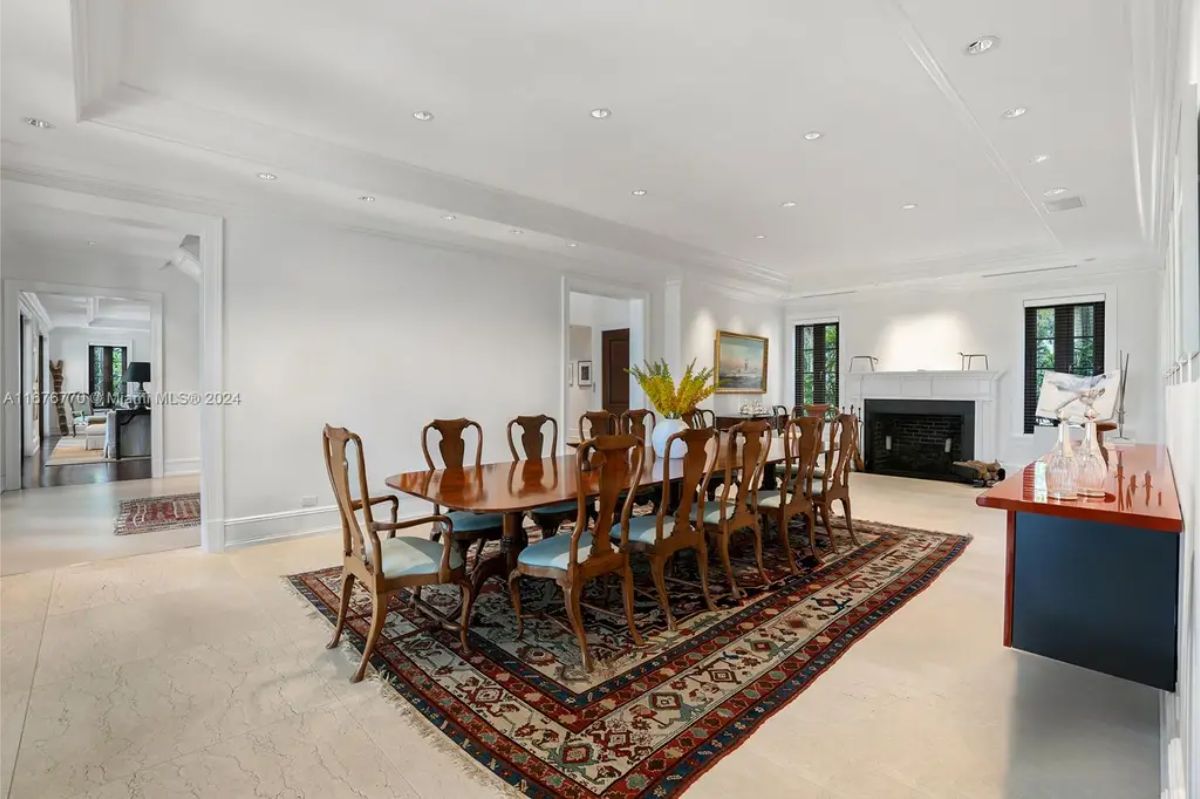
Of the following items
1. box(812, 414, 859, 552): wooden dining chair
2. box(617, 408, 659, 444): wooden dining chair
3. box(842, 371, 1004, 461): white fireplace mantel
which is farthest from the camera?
box(842, 371, 1004, 461): white fireplace mantel

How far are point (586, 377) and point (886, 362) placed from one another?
15.1 feet

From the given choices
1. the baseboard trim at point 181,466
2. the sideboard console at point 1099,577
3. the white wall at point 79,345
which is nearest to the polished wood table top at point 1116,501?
the sideboard console at point 1099,577

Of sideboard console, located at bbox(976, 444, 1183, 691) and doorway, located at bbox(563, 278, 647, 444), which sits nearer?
A: sideboard console, located at bbox(976, 444, 1183, 691)

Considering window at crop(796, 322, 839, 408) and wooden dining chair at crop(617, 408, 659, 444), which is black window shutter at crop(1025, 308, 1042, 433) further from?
wooden dining chair at crop(617, 408, 659, 444)

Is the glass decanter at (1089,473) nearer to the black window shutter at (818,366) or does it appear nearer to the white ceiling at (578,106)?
the white ceiling at (578,106)

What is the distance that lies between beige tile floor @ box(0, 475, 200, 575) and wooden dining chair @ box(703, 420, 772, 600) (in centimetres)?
384

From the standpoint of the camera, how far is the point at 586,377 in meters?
10.4

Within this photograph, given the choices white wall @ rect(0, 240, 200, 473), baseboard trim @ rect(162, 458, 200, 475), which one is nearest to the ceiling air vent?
white wall @ rect(0, 240, 200, 473)

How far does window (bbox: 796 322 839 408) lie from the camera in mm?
8961

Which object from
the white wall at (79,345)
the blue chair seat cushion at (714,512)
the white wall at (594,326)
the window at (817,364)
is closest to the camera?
the blue chair seat cushion at (714,512)

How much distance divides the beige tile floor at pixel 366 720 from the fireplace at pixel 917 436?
4.96 metres

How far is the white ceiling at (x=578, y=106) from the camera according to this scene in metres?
2.59

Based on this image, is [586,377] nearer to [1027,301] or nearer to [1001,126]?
[1027,301]

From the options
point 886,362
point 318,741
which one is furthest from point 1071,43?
point 886,362
